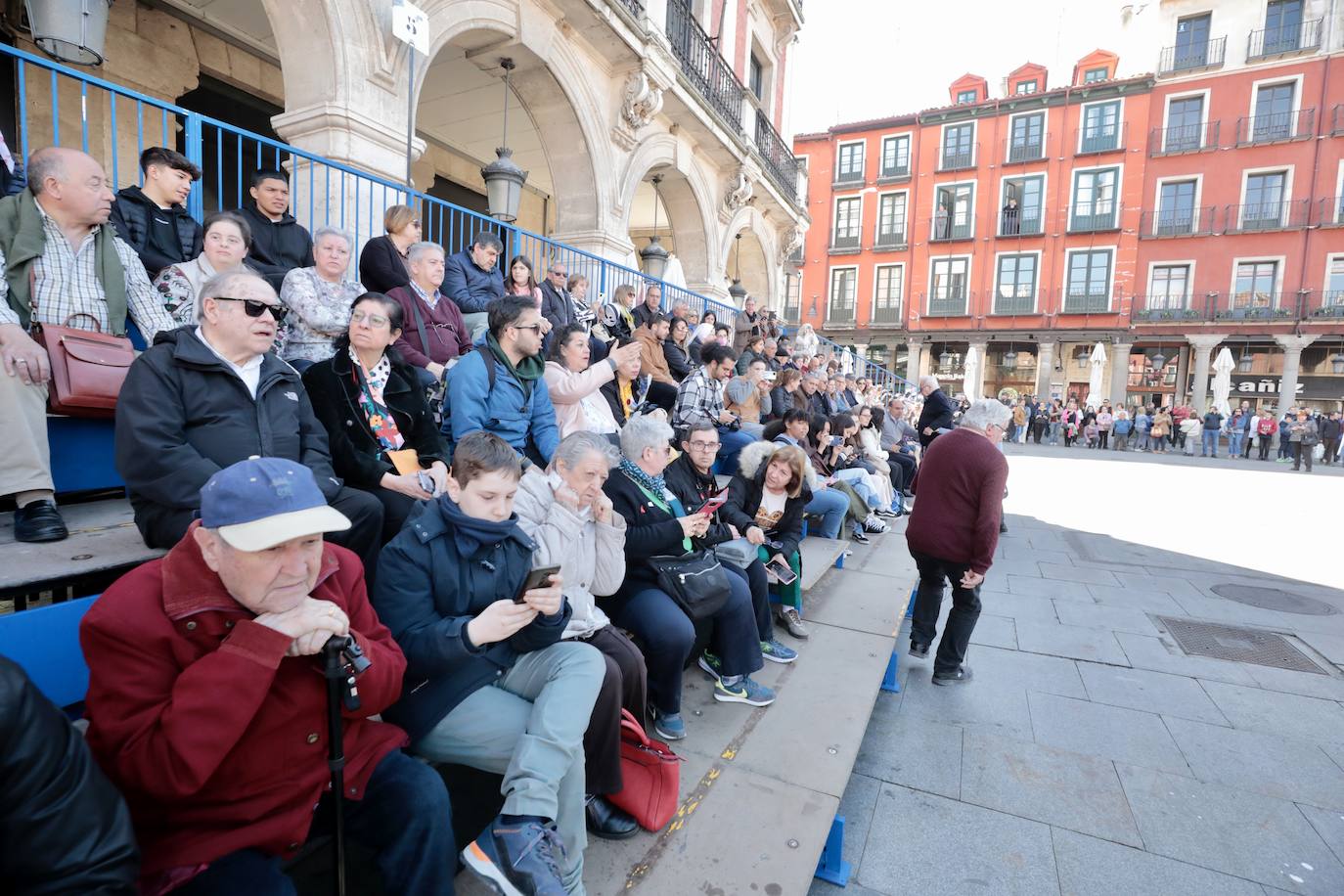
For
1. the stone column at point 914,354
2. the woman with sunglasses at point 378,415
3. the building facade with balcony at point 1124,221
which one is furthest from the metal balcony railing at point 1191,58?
the woman with sunglasses at point 378,415

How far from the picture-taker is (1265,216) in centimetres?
2786

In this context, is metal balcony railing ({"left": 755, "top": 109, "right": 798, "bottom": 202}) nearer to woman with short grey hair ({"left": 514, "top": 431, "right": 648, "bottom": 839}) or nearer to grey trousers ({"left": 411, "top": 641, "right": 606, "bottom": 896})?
woman with short grey hair ({"left": 514, "top": 431, "right": 648, "bottom": 839})

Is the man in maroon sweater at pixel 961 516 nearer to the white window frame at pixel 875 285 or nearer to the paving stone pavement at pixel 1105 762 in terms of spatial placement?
the paving stone pavement at pixel 1105 762

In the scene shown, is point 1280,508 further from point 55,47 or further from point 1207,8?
A: point 1207,8

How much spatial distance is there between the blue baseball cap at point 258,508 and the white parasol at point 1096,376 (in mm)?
33392

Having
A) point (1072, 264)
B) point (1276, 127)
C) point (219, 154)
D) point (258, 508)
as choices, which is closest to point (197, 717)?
point (258, 508)

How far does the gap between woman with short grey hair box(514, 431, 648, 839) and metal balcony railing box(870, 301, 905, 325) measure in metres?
34.9

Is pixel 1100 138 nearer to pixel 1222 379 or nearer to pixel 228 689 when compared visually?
pixel 1222 379

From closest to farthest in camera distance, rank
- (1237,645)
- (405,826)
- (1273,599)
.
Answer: (405,826)
(1237,645)
(1273,599)

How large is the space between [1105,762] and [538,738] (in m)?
3.40

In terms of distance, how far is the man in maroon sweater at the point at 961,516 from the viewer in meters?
4.27

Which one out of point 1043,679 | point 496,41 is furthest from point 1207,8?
point 1043,679

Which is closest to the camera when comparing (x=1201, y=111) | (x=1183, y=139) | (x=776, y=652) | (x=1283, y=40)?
(x=776, y=652)

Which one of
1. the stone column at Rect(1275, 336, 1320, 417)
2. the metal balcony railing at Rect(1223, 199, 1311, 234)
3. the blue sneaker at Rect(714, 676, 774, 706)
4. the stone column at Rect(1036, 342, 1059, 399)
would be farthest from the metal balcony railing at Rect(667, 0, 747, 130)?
the stone column at Rect(1275, 336, 1320, 417)
